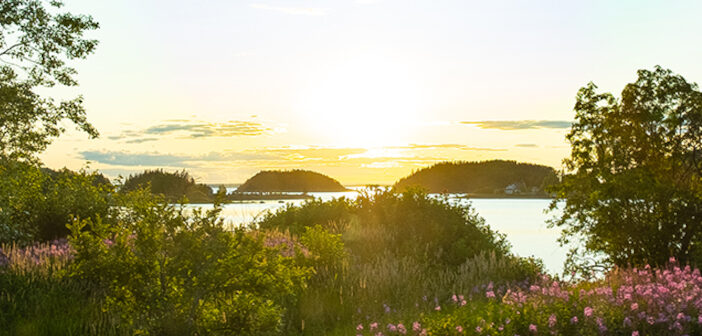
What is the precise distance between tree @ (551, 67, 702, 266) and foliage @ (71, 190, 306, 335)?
9.80m

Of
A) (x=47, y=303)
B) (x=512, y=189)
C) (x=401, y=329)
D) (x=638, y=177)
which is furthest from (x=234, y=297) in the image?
(x=512, y=189)

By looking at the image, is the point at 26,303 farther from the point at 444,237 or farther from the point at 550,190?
the point at 550,190

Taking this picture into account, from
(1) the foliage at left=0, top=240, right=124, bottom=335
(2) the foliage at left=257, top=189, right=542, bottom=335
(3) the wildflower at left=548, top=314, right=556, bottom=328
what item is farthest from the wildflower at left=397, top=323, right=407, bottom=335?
(1) the foliage at left=0, top=240, right=124, bottom=335

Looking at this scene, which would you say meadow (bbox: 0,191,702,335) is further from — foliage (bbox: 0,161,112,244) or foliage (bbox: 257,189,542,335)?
foliage (bbox: 0,161,112,244)

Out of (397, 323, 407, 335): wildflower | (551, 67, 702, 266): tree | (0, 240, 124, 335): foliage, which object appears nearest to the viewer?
(397, 323, 407, 335): wildflower

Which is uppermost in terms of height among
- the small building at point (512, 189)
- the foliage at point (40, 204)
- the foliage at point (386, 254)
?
the foliage at point (40, 204)

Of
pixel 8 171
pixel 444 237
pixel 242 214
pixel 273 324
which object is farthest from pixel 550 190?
pixel 8 171

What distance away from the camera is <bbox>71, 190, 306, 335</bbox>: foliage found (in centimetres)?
640

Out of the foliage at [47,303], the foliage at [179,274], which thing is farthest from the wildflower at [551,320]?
the foliage at [47,303]

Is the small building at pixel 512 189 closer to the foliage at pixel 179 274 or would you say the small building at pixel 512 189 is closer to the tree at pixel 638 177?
the tree at pixel 638 177

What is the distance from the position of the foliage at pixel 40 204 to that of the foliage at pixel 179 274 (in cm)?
869

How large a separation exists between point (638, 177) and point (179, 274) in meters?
11.0

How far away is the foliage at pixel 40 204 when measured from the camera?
1388cm

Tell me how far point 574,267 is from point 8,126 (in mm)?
14684
